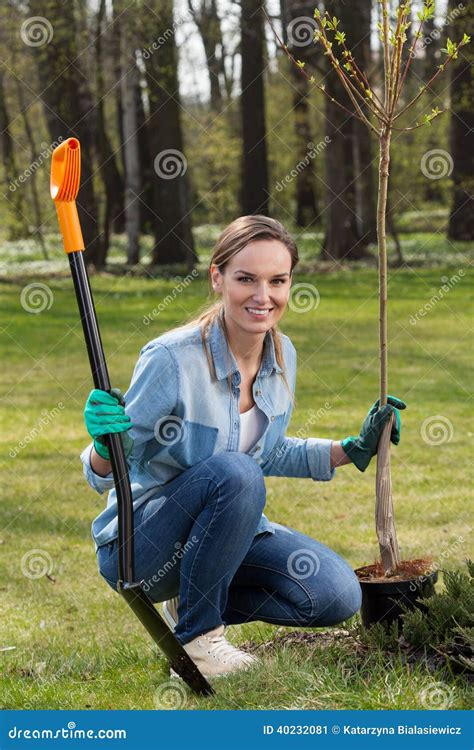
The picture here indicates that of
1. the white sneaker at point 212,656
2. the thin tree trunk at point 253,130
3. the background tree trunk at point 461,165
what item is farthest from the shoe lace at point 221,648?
the background tree trunk at point 461,165

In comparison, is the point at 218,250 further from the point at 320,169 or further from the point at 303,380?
the point at 320,169

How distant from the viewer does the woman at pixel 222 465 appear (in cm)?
307

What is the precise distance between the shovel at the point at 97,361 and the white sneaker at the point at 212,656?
0.11 metres

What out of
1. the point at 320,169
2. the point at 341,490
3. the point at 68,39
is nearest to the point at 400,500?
the point at 341,490

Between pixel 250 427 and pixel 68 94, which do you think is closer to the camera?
pixel 250 427

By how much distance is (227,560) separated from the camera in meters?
3.08

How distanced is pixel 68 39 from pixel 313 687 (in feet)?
46.6

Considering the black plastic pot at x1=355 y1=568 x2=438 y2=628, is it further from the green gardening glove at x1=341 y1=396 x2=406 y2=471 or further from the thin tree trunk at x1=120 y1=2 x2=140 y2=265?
the thin tree trunk at x1=120 y1=2 x2=140 y2=265

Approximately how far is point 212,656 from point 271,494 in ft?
9.53

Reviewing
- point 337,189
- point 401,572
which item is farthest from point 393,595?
point 337,189

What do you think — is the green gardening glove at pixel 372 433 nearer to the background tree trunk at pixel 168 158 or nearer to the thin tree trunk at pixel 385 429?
the thin tree trunk at pixel 385 429

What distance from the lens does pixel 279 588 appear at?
10.9 feet

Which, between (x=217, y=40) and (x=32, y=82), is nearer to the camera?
(x=217, y=40)

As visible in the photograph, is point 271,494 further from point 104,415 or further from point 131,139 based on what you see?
point 131,139
